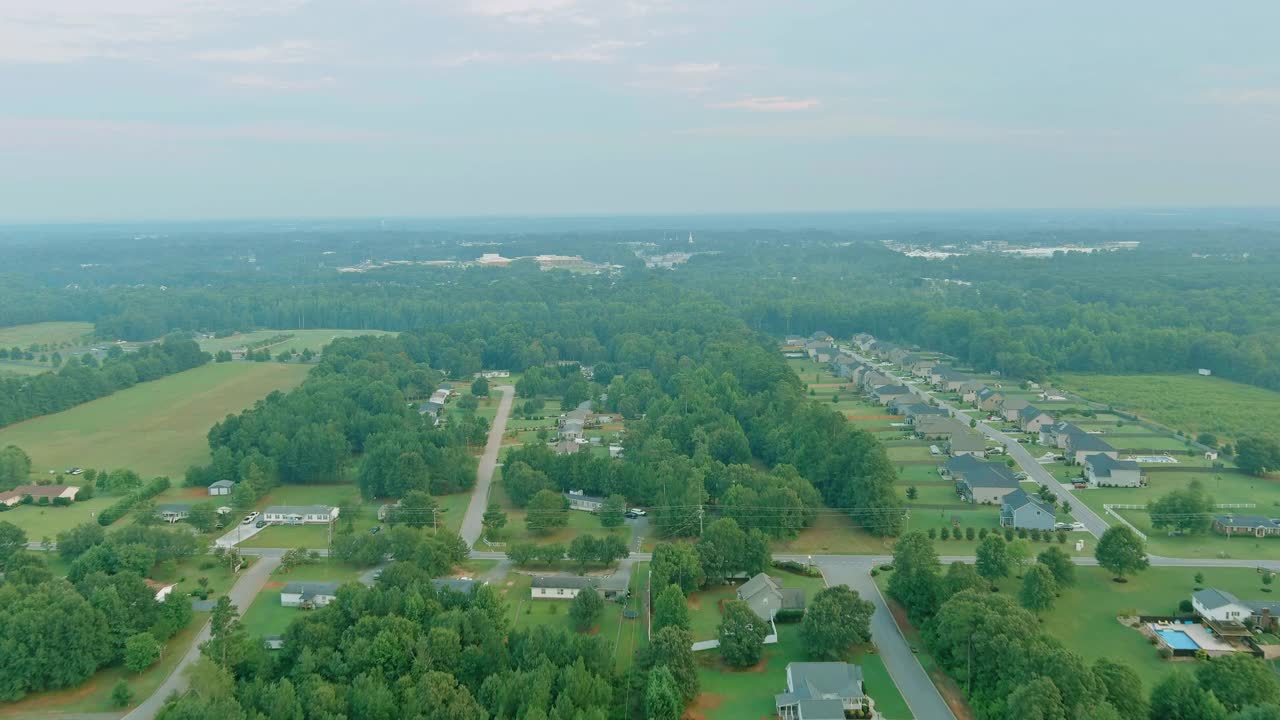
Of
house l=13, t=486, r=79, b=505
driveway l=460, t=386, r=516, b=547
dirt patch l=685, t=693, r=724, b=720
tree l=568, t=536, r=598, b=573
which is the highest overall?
tree l=568, t=536, r=598, b=573

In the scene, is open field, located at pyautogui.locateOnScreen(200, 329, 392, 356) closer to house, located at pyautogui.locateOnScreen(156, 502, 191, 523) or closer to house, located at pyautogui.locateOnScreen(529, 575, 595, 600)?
house, located at pyautogui.locateOnScreen(156, 502, 191, 523)

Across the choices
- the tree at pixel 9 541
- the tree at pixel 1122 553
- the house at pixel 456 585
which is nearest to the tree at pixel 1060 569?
the tree at pixel 1122 553

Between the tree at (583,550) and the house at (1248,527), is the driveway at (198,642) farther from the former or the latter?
the house at (1248,527)

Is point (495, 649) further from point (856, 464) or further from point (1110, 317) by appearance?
point (1110, 317)

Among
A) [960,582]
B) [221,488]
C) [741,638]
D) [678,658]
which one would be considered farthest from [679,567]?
[221,488]

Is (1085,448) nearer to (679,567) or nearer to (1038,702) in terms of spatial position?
(679,567)

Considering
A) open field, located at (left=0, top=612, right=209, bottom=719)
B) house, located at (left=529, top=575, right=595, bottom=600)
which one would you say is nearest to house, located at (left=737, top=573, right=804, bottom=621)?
house, located at (left=529, top=575, right=595, bottom=600)
